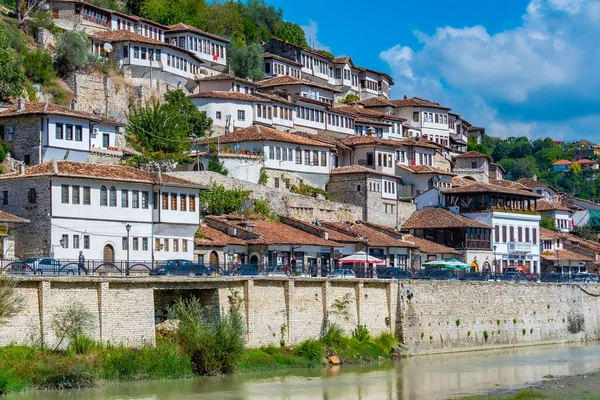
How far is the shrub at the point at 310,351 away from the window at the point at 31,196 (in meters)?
14.7

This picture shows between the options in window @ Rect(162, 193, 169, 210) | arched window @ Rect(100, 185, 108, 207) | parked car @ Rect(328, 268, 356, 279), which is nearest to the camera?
arched window @ Rect(100, 185, 108, 207)

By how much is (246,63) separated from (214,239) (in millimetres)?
49905

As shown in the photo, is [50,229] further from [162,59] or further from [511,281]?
[162,59]

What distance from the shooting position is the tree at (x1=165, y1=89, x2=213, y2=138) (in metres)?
86.7

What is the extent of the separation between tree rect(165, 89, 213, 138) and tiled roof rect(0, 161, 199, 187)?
2660 centimetres

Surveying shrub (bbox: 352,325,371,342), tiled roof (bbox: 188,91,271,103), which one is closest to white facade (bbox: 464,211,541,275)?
tiled roof (bbox: 188,91,271,103)

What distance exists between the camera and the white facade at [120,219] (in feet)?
179

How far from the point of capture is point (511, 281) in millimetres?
68625

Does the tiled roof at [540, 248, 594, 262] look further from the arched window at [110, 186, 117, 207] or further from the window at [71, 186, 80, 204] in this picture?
the window at [71, 186, 80, 204]

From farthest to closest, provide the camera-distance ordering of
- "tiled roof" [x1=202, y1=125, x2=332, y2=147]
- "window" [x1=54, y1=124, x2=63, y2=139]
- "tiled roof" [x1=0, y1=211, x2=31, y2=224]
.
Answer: "tiled roof" [x1=202, y1=125, x2=332, y2=147] → "window" [x1=54, y1=124, x2=63, y2=139] → "tiled roof" [x1=0, y1=211, x2=31, y2=224]

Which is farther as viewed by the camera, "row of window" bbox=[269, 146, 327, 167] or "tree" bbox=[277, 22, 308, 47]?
"tree" bbox=[277, 22, 308, 47]

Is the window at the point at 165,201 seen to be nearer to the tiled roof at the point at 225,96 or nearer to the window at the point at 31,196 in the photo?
the window at the point at 31,196

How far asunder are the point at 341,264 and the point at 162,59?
36.0 meters

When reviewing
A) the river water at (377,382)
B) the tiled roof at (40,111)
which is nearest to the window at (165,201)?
the tiled roof at (40,111)
